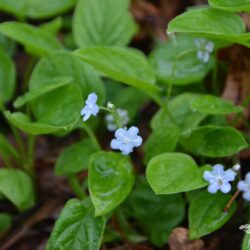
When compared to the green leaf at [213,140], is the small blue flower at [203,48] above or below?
above

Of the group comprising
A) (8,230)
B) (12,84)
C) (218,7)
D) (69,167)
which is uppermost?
(218,7)

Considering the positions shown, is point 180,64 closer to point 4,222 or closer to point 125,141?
point 125,141

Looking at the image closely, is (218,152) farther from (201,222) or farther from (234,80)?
(234,80)

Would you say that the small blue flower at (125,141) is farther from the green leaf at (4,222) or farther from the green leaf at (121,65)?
the green leaf at (4,222)

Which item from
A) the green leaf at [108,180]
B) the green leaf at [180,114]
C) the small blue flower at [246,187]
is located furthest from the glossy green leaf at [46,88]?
the small blue flower at [246,187]

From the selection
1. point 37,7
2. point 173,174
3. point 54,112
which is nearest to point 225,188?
point 173,174

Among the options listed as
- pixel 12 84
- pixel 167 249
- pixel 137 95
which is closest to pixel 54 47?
pixel 12 84

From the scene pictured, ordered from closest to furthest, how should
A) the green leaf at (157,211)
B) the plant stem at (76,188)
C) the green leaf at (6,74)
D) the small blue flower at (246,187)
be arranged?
the small blue flower at (246,187)
the green leaf at (157,211)
the plant stem at (76,188)
the green leaf at (6,74)
